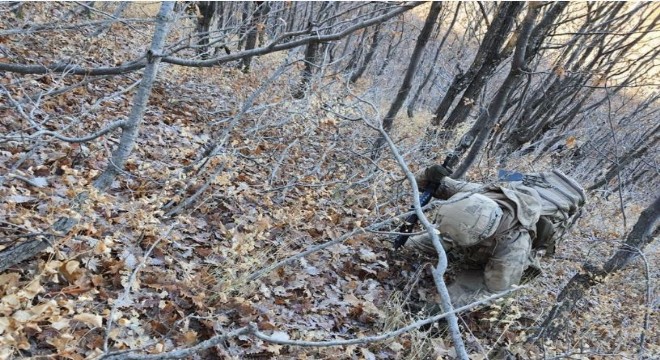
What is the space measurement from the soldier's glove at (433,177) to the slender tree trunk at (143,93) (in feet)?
8.97

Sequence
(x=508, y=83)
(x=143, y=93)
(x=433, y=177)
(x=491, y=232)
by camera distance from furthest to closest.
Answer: (x=508, y=83), (x=433, y=177), (x=491, y=232), (x=143, y=93)

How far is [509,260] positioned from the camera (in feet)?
12.0

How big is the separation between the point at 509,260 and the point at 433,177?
1.09 meters

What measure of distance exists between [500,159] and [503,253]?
4891 millimetres

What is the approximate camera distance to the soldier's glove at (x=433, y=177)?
4.24 m

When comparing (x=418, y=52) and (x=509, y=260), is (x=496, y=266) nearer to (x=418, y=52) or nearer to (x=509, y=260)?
(x=509, y=260)

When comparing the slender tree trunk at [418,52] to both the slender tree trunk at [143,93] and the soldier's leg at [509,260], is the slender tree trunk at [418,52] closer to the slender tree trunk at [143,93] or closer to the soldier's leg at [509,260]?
the soldier's leg at [509,260]

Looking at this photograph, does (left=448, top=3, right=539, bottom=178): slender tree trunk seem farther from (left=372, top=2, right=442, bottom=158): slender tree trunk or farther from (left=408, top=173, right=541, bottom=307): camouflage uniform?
(left=372, top=2, right=442, bottom=158): slender tree trunk

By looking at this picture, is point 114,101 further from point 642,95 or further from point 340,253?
point 642,95

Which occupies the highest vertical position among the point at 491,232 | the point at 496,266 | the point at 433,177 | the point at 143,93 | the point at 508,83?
the point at 508,83

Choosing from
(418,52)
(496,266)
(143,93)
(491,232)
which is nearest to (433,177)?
(491,232)

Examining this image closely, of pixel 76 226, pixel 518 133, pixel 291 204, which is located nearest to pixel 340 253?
pixel 291 204

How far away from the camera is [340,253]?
425cm

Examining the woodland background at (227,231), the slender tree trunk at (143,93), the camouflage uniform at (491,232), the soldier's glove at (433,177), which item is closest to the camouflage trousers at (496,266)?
the camouflage uniform at (491,232)
